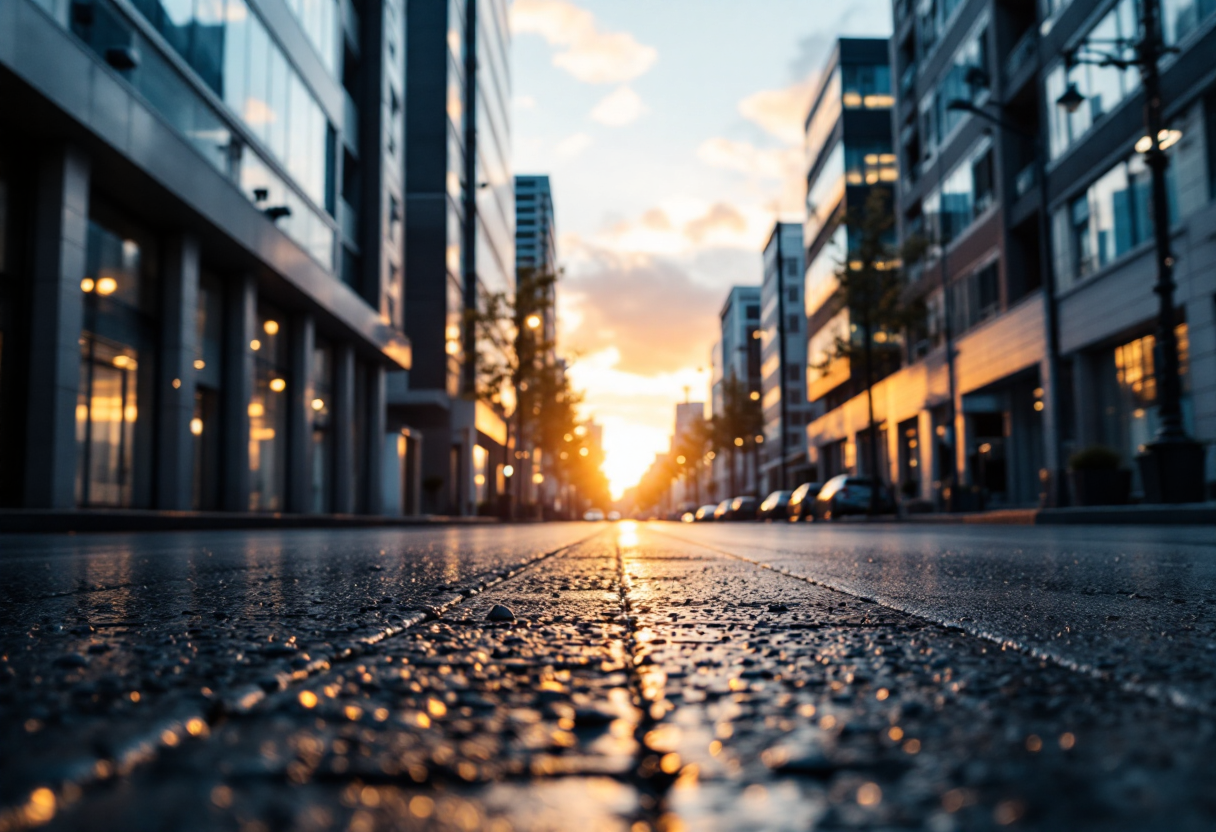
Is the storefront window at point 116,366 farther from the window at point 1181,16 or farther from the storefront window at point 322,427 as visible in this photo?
the window at point 1181,16

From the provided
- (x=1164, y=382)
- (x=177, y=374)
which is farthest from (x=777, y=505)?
(x=177, y=374)

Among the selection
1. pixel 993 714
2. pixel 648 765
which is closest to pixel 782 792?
pixel 648 765

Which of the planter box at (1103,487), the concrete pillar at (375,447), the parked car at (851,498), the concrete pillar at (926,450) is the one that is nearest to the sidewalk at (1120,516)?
the planter box at (1103,487)

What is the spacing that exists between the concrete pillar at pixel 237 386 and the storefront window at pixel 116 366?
9.67ft

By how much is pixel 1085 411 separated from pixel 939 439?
12.1 metres

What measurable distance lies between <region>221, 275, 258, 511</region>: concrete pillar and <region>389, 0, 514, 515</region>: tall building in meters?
19.1

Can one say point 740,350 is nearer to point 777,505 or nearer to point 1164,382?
point 777,505

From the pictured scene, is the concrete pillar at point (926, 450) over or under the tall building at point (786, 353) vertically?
under

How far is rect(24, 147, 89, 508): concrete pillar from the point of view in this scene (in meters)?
13.9

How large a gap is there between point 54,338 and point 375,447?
2024cm

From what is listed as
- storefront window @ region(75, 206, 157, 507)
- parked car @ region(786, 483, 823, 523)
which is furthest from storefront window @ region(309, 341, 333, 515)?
parked car @ region(786, 483, 823, 523)

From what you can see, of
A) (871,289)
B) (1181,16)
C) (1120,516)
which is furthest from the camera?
(871,289)

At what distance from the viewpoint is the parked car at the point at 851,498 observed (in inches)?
1207

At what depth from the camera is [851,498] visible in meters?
31.0
